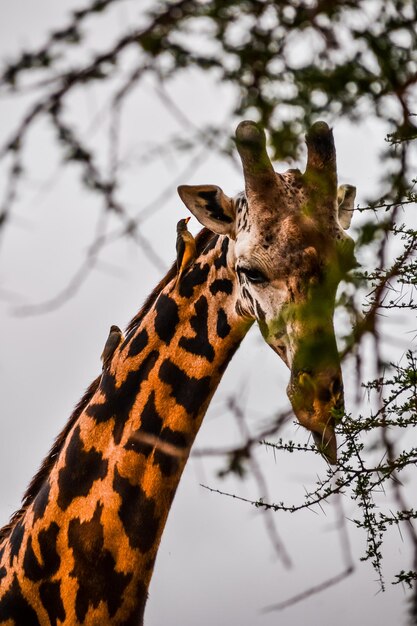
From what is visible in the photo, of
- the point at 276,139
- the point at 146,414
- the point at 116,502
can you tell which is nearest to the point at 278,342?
the point at 146,414

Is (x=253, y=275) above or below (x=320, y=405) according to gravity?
above

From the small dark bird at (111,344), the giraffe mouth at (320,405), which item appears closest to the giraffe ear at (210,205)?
the small dark bird at (111,344)

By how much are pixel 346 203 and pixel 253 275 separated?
0.98 meters

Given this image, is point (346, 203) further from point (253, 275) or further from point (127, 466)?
point (127, 466)

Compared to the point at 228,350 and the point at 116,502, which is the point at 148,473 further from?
the point at 228,350

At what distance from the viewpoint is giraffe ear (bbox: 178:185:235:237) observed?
462 centimetres

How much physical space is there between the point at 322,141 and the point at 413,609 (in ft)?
7.82

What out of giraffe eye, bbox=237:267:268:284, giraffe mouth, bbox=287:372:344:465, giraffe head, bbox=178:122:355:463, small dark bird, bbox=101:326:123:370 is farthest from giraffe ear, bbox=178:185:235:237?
giraffe mouth, bbox=287:372:344:465

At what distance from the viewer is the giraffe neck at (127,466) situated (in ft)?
14.1

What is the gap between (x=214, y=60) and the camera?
2490mm

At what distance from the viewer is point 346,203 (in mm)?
4996

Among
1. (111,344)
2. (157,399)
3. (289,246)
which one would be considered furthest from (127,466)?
(289,246)

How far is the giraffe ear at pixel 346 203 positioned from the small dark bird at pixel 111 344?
4.21 feet

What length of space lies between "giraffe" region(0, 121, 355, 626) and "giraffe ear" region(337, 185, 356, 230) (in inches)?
18.7
